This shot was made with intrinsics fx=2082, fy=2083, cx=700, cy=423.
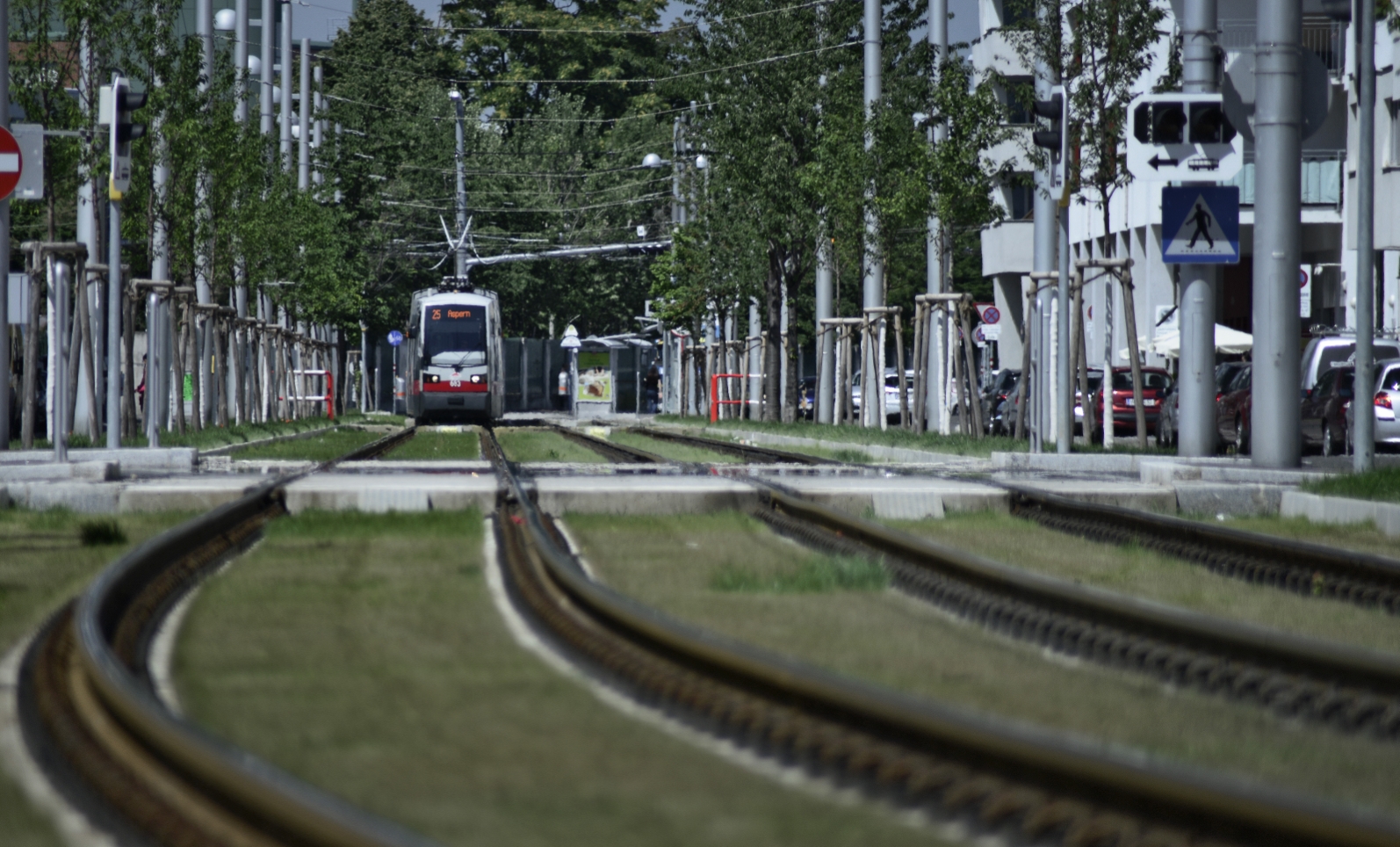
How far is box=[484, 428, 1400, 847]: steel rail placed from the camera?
13.4ft

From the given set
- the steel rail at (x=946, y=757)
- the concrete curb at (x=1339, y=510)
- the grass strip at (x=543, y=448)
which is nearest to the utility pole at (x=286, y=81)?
the grass strip at (x=543, y=448)

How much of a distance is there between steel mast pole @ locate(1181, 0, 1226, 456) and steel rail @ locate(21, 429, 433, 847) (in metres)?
14.2

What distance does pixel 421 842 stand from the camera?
153 inches

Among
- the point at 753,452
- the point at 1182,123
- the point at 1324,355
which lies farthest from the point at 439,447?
the point at 1182,123

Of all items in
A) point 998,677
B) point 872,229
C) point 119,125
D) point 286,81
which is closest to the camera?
point 998,677

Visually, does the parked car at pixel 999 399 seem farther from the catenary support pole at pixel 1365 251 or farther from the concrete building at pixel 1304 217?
the catenary support pole at pixel 1365 251

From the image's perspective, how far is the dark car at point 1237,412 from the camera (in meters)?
32.0

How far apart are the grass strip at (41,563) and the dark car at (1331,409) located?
64.2 ft

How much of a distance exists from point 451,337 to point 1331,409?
29468 millimetres

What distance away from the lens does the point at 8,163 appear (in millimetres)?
17766

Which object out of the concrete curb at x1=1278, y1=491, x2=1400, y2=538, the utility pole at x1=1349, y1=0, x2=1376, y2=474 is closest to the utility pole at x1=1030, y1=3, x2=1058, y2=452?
the utility pole at x1=1349, y1=0, x2=1376, y2=474

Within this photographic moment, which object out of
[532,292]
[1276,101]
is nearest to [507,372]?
[532,292]

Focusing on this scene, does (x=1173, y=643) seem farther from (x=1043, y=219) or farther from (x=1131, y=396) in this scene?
(x=1131, y=396)

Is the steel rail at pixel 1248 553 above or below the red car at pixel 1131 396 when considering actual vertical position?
below
